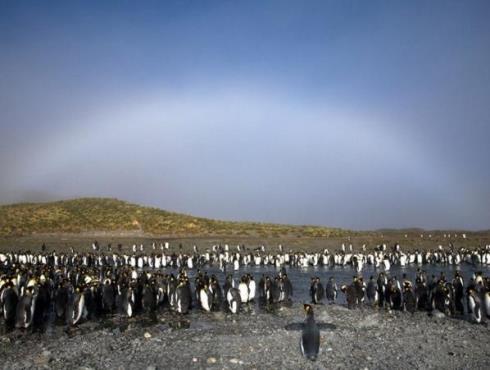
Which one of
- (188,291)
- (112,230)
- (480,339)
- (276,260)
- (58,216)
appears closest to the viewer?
(480,339)

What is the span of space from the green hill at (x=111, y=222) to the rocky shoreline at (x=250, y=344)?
157ft

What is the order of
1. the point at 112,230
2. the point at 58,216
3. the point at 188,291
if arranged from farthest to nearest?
the point at 58,216 → the point at 112,230 → the point at 188,291

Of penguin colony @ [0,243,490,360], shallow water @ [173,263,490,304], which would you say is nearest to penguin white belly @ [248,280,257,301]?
penguin colony @ [0,243,490,360]

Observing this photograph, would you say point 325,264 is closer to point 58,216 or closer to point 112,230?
point 112,230

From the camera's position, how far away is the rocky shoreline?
35.1 ft

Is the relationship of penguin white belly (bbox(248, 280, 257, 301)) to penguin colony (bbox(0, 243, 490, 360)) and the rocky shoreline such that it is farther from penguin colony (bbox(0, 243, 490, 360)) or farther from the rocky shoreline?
the rocky shoreline

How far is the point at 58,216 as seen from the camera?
241ft

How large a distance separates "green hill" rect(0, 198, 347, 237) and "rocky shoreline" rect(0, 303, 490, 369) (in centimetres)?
4797

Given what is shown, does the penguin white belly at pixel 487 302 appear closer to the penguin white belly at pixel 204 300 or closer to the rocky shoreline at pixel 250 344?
the rocky shoreline at pixel 250 344

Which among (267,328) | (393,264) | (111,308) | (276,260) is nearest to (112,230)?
(276,260)

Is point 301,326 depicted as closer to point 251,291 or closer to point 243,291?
point 243,291

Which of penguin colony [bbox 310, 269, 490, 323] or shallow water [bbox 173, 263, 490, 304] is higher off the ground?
penguin colony [bbox 310, 269, 490, 323]

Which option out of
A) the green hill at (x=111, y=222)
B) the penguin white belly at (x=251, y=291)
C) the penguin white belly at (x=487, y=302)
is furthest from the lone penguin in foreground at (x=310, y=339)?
the green hill at (x=111, y=222)

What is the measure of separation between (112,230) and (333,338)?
181ft
